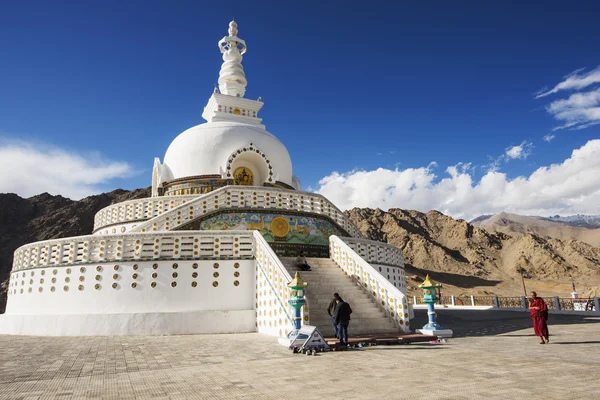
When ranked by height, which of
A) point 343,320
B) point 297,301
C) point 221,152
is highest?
point 221,152

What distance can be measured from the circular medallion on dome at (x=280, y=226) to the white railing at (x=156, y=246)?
246 centimetres

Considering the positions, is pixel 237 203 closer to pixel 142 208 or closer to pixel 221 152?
pixel 142 208

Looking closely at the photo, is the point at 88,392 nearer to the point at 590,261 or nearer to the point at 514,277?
the point at 514,277

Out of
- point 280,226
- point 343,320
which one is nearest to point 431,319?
point 343,320

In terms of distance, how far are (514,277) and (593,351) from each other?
60.1 meters

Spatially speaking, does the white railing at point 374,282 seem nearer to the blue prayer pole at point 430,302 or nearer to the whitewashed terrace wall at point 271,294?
the blue prayer pole at point 430,302

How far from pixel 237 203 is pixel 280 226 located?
1917 mm

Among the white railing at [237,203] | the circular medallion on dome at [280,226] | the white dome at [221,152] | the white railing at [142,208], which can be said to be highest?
the white dome at [221,152]

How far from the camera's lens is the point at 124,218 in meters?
19.5

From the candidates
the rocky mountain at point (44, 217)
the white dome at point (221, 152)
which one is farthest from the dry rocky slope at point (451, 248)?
the white dome at point (221, 152)

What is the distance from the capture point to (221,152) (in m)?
21.3

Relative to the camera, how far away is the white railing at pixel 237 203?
1535 centimetres

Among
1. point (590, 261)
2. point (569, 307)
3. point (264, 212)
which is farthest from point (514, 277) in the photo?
point (264, 212)

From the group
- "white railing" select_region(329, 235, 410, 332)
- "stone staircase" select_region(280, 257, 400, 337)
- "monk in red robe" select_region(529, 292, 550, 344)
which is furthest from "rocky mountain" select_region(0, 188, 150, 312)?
"monk in red robe" select_region(529, 292, 550, 344)
